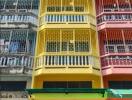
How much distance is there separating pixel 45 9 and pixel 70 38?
10.00ft

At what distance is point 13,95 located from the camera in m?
14.3

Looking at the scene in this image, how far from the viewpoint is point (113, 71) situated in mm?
14516

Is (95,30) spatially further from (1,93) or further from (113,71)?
(1,93)

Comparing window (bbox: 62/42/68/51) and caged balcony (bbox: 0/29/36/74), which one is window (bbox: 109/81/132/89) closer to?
window (bbox: 62/42/68/51)

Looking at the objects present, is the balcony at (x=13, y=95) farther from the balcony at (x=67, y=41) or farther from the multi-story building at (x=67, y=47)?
the balcony at (x=67, y=41)

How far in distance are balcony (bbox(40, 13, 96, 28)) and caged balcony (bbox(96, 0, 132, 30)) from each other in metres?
0.71

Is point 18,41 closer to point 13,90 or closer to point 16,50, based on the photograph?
point 16,50

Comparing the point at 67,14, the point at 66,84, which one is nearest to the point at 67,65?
the point at 66,84

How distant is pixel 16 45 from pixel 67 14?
12.7ft

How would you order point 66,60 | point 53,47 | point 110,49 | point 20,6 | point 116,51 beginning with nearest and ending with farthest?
point 66,60, point 53,47, point 116,51, point 110,49, point 20,6

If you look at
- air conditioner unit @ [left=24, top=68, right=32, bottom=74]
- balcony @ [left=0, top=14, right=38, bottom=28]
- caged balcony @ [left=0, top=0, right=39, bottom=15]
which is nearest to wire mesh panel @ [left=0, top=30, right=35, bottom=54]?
balcony @ [left=0, top=14, right=38, bottom=28]

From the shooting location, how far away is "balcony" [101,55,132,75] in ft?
47.8

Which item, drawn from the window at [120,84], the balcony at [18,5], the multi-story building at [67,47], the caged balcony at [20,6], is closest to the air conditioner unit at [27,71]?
the multi-story building at [67,47]

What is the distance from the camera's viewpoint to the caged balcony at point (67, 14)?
1645cm
